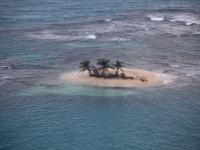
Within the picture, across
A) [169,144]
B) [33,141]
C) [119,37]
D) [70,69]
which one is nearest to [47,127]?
[33,141]

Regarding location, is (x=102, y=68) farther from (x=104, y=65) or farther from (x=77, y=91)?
(x=77, y=91)

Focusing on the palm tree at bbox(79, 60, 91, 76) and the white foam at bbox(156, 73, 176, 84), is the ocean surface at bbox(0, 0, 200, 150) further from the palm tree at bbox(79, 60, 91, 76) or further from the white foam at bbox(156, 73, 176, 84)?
the palm tree at bbox(79, 60, 91, 76)

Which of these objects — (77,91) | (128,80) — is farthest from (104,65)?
(77,91)

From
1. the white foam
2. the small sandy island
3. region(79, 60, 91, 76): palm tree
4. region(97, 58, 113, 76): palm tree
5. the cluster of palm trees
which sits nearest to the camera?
the small sandy island

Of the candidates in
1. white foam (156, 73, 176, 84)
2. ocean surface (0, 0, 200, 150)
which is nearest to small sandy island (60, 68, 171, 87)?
white foam (156, 73, 176, 84)

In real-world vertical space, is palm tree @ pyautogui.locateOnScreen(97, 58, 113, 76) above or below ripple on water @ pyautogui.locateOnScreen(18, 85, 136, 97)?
above

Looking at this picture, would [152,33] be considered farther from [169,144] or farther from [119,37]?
[169,144]

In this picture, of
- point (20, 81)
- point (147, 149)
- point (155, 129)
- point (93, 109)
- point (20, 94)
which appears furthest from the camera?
point (20, 81)
